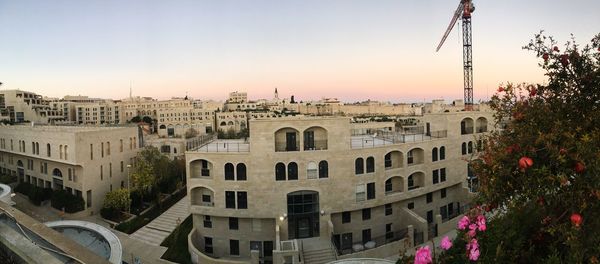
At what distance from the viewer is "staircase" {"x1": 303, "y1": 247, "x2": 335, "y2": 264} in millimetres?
24297

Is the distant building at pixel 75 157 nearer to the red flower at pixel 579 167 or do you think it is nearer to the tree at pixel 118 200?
the tree at pixel 118 200

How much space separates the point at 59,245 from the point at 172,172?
40.3m

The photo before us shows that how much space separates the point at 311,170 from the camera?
26562 millimetres

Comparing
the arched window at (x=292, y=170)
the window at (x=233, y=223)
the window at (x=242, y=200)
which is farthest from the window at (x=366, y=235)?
the window at (x=233, y=223)

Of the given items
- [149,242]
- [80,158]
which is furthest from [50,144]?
[149,242]

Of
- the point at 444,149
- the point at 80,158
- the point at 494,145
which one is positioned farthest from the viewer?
the point at 80,158

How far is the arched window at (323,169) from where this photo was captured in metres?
26.7

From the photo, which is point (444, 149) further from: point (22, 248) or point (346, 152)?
point (22, 248)

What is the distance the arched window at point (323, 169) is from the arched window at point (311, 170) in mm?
372

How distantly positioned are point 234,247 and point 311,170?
26.1 ft

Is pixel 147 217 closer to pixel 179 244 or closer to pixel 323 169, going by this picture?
pixel 179 244

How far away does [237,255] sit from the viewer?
27.3m

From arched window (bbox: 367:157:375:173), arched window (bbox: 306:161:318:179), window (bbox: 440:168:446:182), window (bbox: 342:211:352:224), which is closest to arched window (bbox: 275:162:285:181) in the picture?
arched window (bbox: 306:161:318:179)

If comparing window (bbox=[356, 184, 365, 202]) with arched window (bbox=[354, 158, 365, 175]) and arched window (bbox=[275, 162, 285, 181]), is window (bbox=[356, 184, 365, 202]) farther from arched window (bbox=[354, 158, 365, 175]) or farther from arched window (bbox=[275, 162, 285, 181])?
arched window (bbox=[275, 162, 285, 181])
